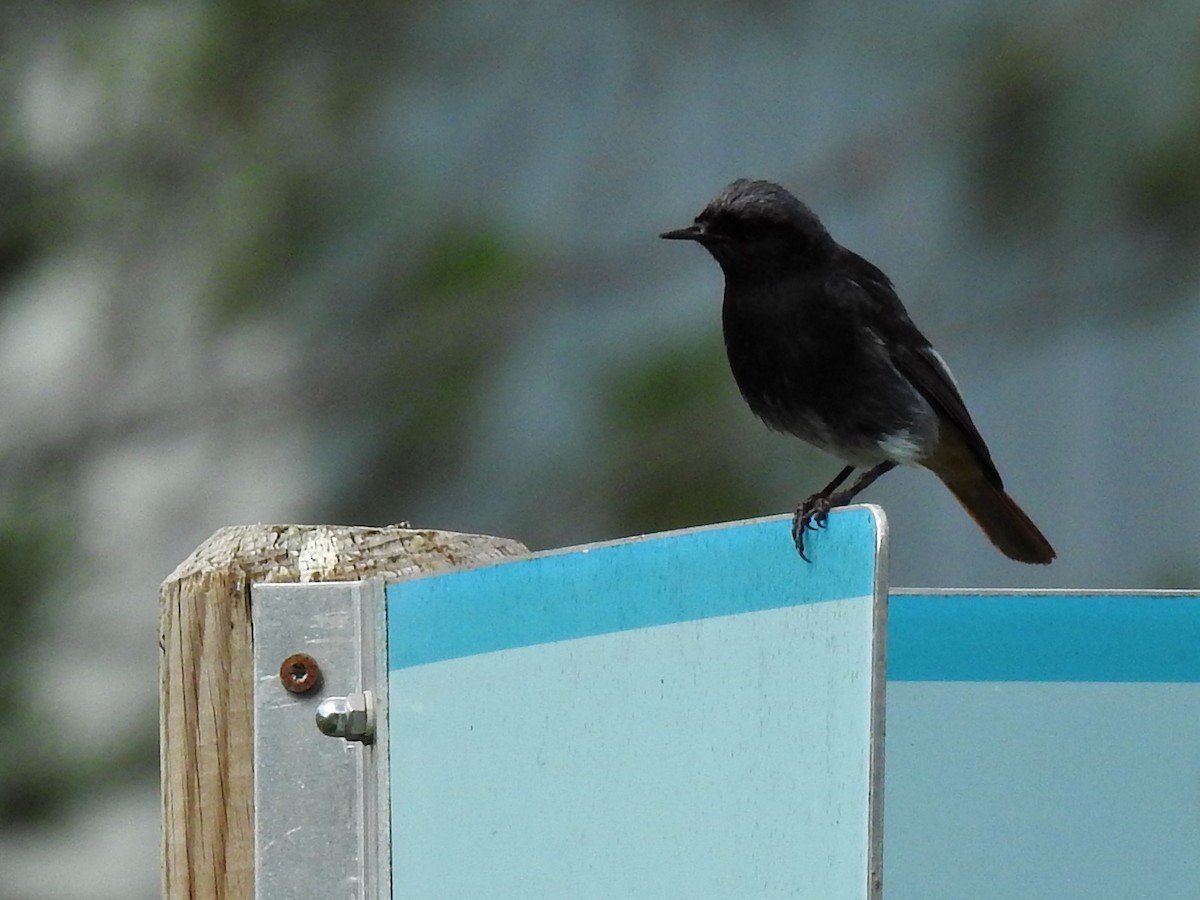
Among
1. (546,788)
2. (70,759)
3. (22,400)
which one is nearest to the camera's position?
(546,788)

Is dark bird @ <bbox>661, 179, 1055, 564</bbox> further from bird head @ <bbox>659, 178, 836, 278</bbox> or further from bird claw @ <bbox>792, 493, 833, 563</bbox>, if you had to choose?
bird claw @ <bbox>792, 493, 833, 563</bbox>

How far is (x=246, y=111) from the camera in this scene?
4016 millimetres

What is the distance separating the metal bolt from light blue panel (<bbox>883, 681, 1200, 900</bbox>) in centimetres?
48

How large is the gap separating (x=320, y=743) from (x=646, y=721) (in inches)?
15.7

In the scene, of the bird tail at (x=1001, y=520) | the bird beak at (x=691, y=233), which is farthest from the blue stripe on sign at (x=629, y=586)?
the bird tail at (x=1001, y=520)

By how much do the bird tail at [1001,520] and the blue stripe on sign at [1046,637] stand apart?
1514 millimetres

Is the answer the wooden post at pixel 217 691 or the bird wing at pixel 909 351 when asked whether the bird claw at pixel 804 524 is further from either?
the bird wing at pixel 909 351

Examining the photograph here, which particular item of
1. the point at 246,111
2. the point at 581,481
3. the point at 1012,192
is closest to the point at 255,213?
the point at 246,111

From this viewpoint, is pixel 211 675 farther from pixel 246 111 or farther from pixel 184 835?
pixel 246 111

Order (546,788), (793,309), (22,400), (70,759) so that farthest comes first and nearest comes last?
1. (22,400)
2. (70,759)
3. (793,309)
4. (546,788)

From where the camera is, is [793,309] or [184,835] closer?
[184,835]

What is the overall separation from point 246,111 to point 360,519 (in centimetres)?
83

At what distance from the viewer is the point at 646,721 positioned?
52.9 inches

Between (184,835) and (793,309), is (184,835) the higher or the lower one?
the lower one
